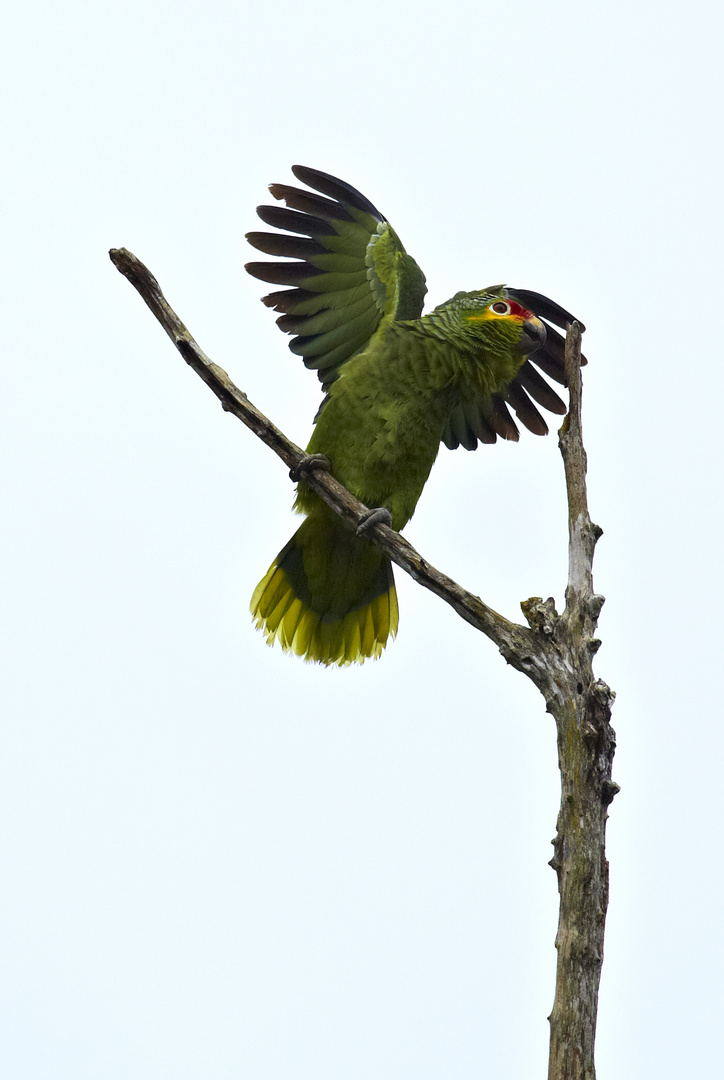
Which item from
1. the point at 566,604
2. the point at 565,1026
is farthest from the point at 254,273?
the point at 565,1026

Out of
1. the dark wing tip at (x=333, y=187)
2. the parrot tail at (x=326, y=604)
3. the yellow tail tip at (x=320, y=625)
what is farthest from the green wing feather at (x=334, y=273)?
the yellow tail tip at (x=320, y=625)

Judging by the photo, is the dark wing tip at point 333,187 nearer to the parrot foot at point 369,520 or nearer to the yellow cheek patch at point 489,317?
the yellow cheek patch at point 489,317

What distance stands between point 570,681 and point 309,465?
1.94m

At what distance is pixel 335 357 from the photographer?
6039mm

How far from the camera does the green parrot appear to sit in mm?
5492

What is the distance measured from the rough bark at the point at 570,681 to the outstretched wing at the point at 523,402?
69.2 inches

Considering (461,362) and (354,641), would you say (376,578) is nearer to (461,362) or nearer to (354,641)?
(354,641)

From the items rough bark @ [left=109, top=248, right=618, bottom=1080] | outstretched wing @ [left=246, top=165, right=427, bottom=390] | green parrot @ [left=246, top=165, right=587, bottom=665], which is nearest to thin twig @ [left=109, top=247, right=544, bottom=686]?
rough bark @ [left=109, top=248, right=618, bottom=1080]

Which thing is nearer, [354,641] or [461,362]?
[461,362]

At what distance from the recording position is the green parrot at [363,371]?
5.49 m

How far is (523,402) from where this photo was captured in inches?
258

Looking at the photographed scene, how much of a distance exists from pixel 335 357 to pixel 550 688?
285cm

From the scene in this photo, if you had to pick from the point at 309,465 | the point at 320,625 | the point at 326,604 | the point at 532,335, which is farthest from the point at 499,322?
the point at 320,625

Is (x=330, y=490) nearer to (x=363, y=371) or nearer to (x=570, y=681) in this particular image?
(x=363, y=371)
